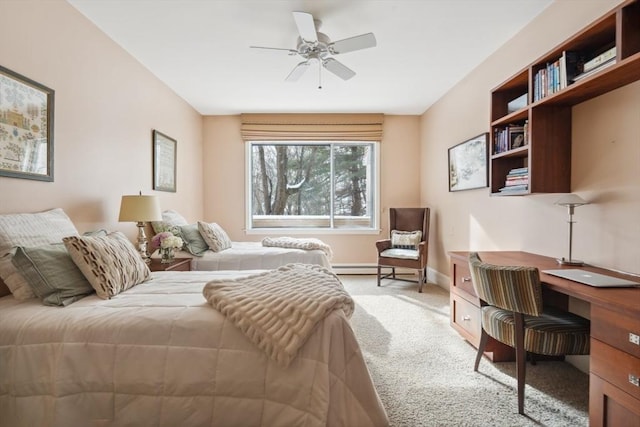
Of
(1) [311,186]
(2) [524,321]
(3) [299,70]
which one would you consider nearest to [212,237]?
(3) [299,70]

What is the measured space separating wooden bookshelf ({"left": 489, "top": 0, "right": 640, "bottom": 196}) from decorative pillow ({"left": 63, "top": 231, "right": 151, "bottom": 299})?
267cm

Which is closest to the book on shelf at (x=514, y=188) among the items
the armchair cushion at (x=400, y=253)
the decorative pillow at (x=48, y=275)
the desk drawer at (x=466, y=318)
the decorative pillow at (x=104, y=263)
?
the desk drawer at (x=466, y=318)

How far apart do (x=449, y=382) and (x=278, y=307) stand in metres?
1.40

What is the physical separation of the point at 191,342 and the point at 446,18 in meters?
2.88

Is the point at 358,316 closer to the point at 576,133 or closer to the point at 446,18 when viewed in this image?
the point at 576,133

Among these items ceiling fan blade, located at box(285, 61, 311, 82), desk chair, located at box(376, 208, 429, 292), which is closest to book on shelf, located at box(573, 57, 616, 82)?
ceiling fan blade, located at box(285, 61, 311, 82)

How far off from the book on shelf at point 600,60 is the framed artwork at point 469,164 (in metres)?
1.37

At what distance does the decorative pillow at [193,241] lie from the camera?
10.6 ft

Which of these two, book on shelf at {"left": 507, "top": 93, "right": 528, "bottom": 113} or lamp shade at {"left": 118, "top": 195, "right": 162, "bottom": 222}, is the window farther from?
book on shelf at {"left": 507, "top": 93, "right": 528, "bottom": 113}

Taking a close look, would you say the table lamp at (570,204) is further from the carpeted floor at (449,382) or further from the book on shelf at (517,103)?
the book on shelf at (517,103)

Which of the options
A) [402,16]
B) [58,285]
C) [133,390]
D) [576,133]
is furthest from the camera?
[402,16]

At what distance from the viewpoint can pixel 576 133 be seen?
2125 millimetres

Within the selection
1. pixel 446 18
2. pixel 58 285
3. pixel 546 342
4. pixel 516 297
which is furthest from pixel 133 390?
pixel 446 18

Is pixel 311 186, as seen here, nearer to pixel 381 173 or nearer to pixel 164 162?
pixel 381 173
